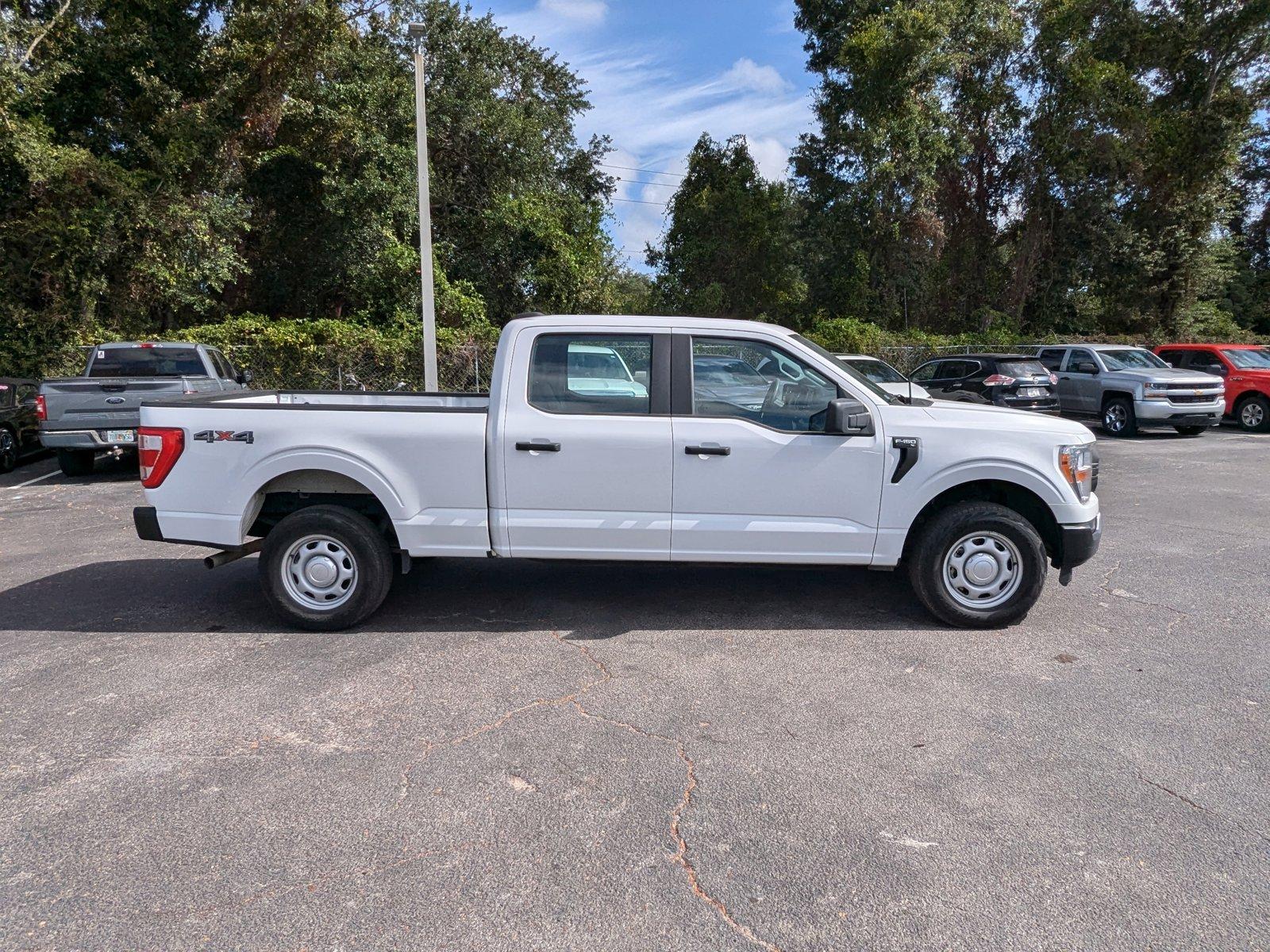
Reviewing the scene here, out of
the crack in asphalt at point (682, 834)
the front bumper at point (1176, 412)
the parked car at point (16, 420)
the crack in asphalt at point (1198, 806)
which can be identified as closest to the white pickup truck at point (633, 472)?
the crack in asphalt at point (682, 834)

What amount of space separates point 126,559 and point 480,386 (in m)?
12.0

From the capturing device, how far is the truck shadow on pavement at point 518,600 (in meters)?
5.56

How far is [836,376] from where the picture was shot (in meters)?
5.28

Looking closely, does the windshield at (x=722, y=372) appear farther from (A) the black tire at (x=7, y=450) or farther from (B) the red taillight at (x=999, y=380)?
(B) the red taillight at (x=999, y=380)

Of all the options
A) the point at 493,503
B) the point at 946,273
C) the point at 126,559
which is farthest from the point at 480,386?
the point at 946,273

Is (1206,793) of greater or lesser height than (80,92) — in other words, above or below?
below

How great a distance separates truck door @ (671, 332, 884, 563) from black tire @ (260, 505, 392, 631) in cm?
186

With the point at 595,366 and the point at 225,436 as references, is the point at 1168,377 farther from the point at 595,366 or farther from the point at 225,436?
the point at 225,436

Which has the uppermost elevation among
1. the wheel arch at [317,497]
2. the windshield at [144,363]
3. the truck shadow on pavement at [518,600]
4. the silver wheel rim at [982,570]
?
the windshield at [144,363]

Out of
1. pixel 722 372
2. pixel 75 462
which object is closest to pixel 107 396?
pixel 75 462

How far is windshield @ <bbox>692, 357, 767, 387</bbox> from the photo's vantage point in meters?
5.33

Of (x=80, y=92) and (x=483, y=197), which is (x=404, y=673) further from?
(x=483, y=197)

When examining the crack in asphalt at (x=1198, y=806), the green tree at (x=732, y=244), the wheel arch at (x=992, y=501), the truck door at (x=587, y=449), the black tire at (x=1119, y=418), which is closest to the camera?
the crack in asphalt at (x=1198, y=806)

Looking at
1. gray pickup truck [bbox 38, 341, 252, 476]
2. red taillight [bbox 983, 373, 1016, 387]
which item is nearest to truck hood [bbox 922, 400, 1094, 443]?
gray pickup truck [bbox 38, 341, 252, 476]
